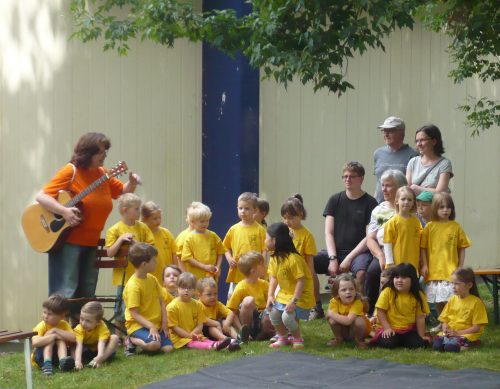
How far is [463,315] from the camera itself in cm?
842

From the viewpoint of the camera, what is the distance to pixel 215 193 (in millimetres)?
12047

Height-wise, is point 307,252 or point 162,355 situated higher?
point 307,252

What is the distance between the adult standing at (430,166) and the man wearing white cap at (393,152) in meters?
0.28

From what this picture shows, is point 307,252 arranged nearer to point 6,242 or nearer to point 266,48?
point 266,48

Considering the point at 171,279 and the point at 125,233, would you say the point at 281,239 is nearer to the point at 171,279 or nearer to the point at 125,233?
the point at 171,279

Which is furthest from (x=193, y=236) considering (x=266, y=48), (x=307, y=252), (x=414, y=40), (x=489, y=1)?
(x=414, y=40)

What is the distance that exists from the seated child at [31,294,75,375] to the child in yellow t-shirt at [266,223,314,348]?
170 cm

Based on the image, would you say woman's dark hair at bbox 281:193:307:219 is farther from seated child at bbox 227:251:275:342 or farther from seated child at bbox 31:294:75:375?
seated child at bbox 31:294:75:375

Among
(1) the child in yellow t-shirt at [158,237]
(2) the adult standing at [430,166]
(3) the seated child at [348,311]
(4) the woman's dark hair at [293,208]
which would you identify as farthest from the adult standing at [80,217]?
(2) the adult standing at [430,166]

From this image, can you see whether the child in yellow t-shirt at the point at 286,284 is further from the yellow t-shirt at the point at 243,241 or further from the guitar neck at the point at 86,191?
the guitar neck at the point at 86,191

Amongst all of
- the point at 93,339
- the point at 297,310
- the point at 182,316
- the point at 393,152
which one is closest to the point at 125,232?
the point at 182,316

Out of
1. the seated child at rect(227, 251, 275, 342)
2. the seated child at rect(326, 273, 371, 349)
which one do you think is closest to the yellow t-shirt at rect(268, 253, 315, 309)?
the seated child at rect(326, 273, 371, 349)

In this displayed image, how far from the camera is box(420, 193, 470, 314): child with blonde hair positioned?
8742mm

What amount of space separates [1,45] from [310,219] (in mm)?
4620
